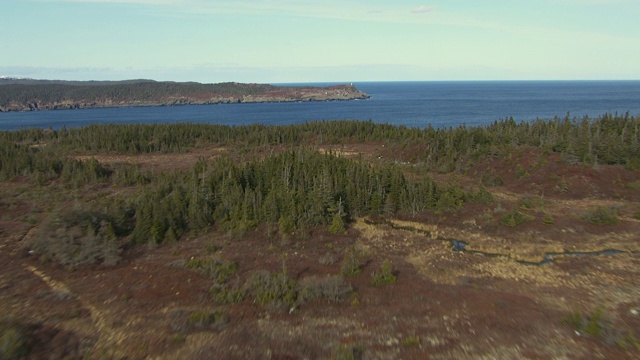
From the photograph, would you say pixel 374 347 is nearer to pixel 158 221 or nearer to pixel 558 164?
pixel 158 221

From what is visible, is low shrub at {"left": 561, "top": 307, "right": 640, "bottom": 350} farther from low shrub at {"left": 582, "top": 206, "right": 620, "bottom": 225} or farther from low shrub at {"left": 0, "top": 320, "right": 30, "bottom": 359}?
low shrub at {"left": 0, "top": 320, "right": 30, "bottom": 359}

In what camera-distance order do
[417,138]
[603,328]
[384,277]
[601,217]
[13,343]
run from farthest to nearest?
[417,138], [601,217], [384,277], [603,328], [13,343]

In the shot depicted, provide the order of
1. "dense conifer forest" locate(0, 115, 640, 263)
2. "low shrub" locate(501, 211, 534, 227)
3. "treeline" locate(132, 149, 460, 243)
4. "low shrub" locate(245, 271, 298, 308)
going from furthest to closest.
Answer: "dense conifer forest" locate(0, 115, 640, 263), "low shrub" locate(501, 211, 534, 227), "treeline" locate(132, 149, 460, 243), "low shrub" locate(245, 271, 298, 308)

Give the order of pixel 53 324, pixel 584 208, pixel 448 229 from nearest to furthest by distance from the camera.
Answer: pixel 53 324
pixel 448 229
pixel 584 208

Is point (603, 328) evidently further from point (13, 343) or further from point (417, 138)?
point (417, 138)

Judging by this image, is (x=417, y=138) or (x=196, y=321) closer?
(x=196, y=321)

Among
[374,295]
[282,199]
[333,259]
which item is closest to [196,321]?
[374,295]

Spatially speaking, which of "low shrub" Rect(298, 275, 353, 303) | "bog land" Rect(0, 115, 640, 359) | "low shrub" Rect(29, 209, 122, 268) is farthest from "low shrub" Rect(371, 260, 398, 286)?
"low shrub" Rect(29, 209, 122, 268)

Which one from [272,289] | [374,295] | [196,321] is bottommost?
[374,295]

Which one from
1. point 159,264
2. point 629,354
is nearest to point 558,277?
point 629,354

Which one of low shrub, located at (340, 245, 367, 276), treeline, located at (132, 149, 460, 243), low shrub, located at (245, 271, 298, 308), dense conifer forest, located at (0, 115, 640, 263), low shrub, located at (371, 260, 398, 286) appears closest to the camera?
low shrub, located at (245, 271, 298, 308)

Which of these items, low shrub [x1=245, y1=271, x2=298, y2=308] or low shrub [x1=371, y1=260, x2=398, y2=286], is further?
low shrub [x1=371, y1=260, x2=398, y2=286]
